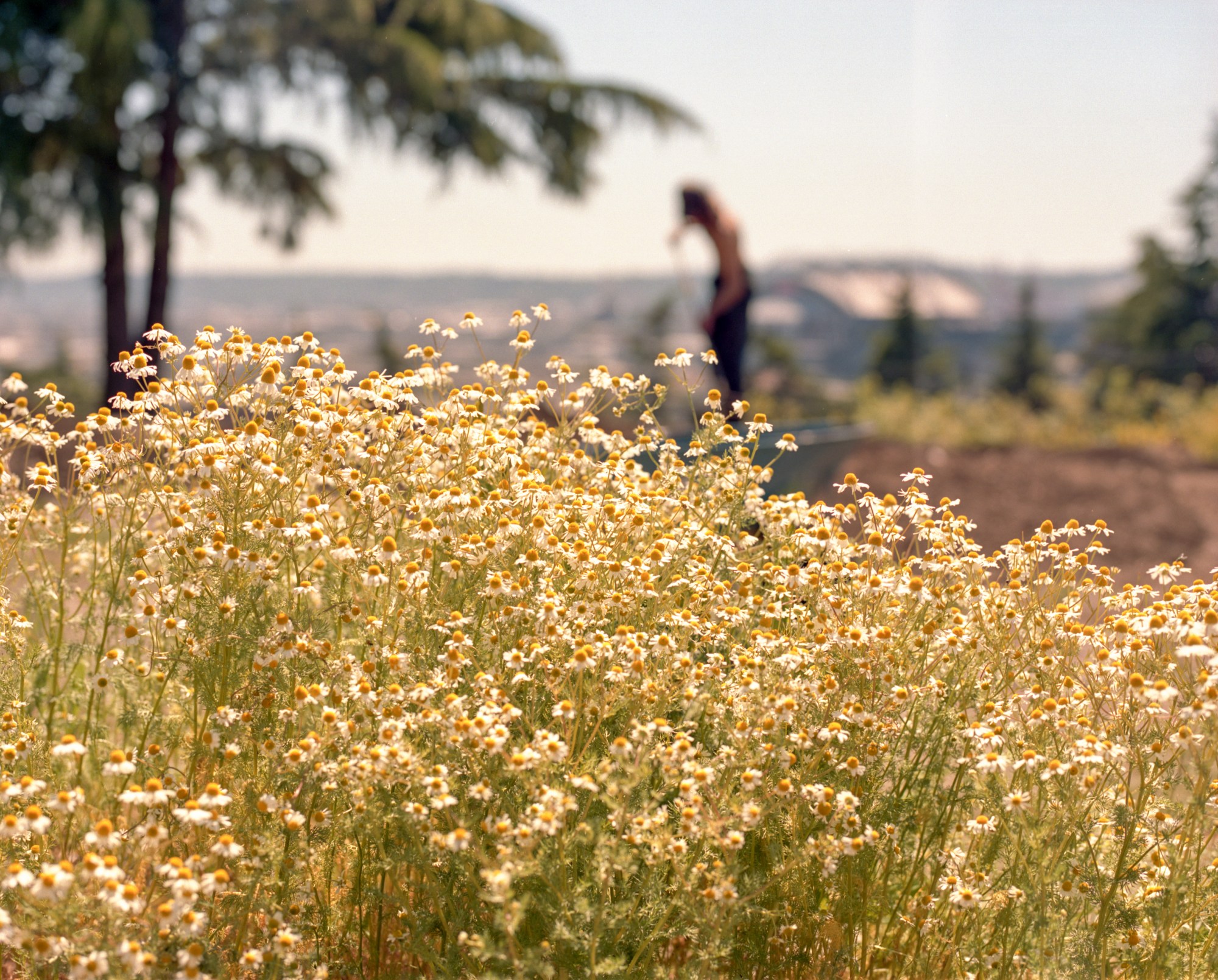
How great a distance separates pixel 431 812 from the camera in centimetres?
236

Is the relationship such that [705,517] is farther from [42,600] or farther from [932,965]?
[42,600]

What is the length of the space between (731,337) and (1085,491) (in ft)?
16.9

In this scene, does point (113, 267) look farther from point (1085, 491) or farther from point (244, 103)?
point (1085, 491)

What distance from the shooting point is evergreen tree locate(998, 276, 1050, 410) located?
30.8 meters

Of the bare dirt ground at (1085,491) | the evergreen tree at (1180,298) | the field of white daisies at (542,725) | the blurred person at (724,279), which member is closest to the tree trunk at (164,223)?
the blurred person at (724,279)

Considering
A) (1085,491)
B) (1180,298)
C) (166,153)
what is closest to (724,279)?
(1085,491)

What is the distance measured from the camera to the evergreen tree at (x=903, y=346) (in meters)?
28.4

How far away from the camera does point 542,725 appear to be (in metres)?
2.65

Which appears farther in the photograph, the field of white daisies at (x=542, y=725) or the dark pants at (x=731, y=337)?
the dark pants at (x=731, y=337)

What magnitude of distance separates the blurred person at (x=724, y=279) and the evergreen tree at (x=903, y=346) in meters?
21.2

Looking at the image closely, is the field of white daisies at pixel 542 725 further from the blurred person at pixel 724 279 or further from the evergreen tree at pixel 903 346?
the evergreen tree at pixel 903 346

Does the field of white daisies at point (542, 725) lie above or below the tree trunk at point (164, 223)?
below

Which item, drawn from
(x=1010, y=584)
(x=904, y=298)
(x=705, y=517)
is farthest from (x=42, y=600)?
(x=904, y=298)

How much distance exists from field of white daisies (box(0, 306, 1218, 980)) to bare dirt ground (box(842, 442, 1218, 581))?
5992 millimetres
